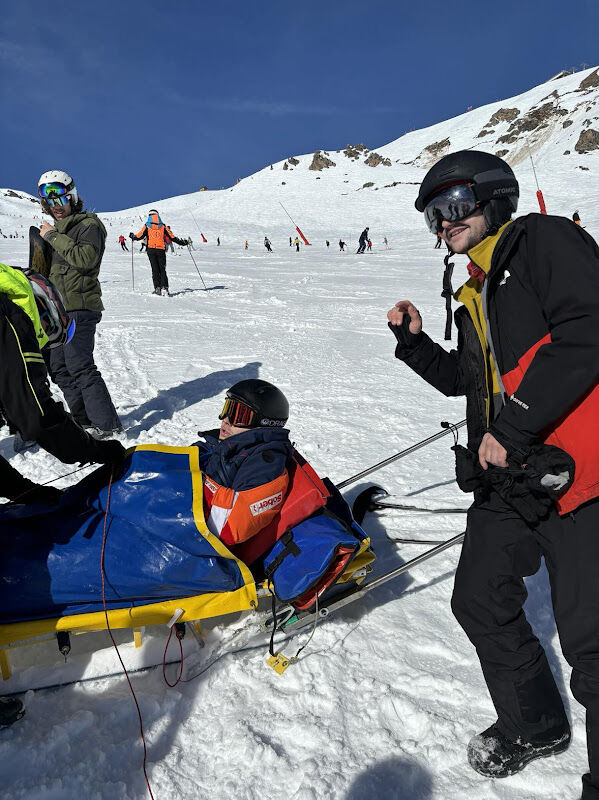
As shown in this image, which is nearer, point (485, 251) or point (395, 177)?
point (485, 251)

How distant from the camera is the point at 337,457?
4457mm

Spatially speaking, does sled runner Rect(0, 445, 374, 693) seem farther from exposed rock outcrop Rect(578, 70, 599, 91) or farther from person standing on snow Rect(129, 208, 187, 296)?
exposed rock outcrop Rect(578, 70, 599, 91)

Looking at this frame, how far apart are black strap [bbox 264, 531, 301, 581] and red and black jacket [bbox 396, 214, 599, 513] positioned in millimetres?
1153

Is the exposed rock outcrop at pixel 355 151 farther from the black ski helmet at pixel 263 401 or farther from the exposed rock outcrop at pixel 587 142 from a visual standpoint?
the black ski helmet at pixel 263 401

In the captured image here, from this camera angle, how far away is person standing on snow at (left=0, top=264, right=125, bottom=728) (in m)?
1.96

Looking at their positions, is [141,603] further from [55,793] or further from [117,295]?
[117,295]

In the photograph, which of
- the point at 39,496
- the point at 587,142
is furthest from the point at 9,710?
the point at 587,142

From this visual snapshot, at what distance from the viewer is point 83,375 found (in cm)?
447

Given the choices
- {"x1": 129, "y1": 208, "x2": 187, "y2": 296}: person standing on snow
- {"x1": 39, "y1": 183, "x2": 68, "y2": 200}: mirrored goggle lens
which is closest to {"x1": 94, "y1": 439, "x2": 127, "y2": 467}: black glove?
{"x1": 39, "y1": 183, "x2": 68, "y2": 200}: mirrored goggle lens

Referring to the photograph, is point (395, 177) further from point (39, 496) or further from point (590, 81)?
point (39, 496)

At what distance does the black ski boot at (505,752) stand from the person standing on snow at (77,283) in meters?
3.70

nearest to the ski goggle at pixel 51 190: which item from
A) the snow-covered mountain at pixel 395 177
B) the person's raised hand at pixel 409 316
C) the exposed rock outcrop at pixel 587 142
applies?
the person's raised hand at pixel 409 316

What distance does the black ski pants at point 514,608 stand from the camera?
1.59 meters

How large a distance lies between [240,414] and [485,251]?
1.49m
